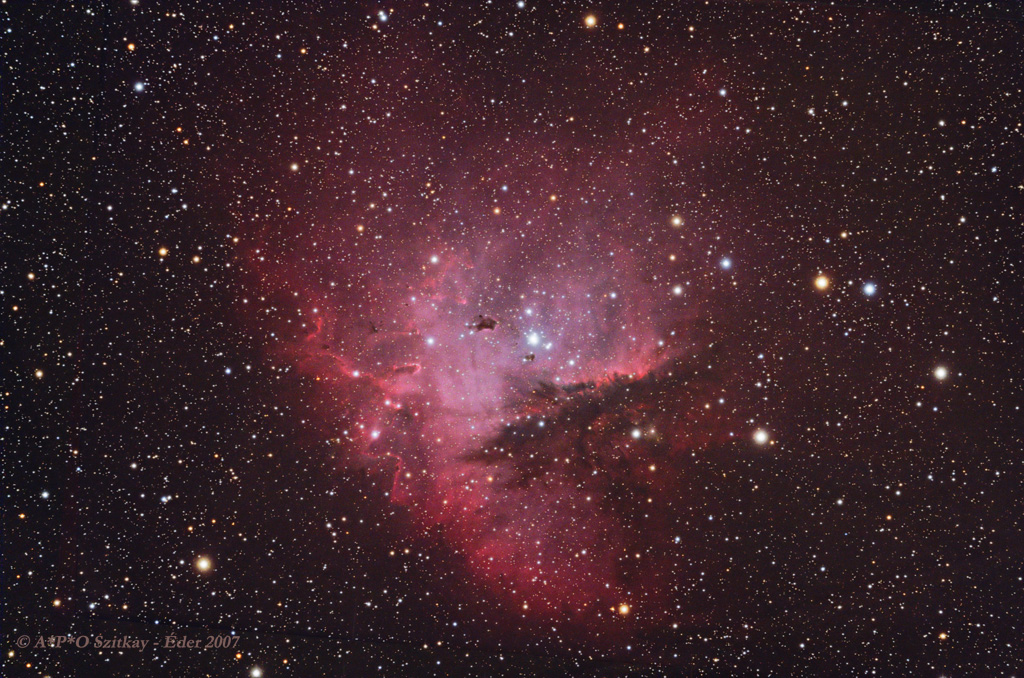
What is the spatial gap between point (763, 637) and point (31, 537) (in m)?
1.04

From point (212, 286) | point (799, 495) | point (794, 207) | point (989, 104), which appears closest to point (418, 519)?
point (212, 286)

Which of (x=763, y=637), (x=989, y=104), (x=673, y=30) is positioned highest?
(x=673, y=30)

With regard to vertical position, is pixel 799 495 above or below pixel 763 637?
above

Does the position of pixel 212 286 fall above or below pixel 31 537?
above

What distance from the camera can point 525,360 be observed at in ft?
1.75

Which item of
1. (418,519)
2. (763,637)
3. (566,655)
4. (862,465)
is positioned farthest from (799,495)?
(418,519)

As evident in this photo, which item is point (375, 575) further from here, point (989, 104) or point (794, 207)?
point (989, 104)

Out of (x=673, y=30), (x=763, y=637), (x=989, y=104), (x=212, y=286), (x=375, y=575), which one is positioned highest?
(x=673, y=30)

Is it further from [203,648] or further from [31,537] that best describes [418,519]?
[31,537]

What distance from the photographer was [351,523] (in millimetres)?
542

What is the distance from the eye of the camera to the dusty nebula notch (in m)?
0.53

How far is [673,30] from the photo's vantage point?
52 centimetres

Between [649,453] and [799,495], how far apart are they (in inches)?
8.8

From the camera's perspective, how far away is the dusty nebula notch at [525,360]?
0.53 m
